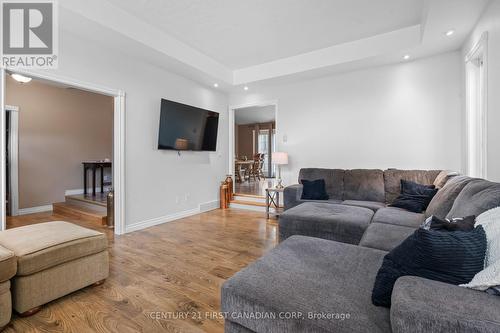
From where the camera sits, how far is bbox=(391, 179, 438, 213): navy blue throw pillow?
9.34 ft

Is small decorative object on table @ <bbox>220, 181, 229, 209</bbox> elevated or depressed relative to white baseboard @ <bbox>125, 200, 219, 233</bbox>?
elevated

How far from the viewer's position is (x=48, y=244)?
1.84 m

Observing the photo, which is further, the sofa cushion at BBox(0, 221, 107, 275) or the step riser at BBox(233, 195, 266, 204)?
the step riser at BBox(233, 195, 266, 204)

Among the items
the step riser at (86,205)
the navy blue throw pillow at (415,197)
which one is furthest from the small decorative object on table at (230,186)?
the navy blue throw pillow at (415,197)

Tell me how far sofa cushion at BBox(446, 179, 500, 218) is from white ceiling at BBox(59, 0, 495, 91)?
1.85 meters

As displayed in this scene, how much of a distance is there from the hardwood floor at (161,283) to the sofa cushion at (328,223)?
56cm

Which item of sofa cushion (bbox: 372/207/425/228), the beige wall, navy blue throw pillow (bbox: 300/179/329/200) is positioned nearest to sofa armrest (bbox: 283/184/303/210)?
navy blue throw pillow (bbox: 300/179/329/200)

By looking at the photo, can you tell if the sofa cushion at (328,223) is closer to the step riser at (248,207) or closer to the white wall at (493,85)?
the white wall at (493,85)

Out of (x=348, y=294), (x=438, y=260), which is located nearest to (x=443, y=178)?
(x=438, y=260)

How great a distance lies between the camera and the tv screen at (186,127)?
13.3ft

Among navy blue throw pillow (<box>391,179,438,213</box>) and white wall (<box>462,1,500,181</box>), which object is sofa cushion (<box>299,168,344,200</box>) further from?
white wall (<box>462,1,500,181</box>)

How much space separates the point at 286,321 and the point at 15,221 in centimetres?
519

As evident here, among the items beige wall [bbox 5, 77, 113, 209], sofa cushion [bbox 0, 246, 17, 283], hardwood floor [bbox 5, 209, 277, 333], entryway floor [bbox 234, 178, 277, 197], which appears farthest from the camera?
entryway floor [bbox 234, 178, 277, 197]

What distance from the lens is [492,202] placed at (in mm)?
1371
